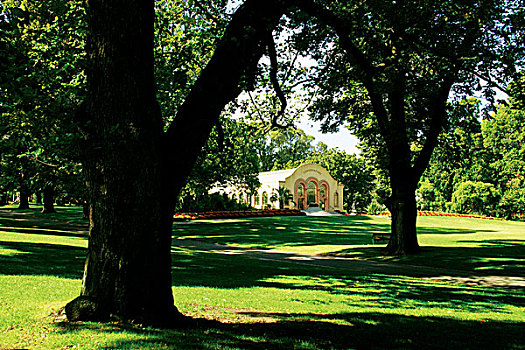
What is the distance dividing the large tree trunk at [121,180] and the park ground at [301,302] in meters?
0.38

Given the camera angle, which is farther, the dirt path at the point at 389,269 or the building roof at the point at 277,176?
the building roof at the point at 277,176

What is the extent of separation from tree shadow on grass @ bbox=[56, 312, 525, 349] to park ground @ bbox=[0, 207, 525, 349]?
0.05ft

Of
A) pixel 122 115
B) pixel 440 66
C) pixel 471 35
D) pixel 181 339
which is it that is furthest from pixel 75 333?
pixel 471 35

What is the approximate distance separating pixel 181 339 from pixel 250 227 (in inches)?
1135

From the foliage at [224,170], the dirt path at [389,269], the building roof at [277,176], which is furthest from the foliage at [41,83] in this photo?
the building roof at [277,176]

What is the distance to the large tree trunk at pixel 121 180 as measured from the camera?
5188 mm

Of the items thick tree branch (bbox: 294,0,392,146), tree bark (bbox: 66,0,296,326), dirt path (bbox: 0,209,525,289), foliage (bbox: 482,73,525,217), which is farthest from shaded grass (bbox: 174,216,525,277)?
tree bark (bbox: 66,0,296,326)

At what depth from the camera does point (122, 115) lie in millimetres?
5277

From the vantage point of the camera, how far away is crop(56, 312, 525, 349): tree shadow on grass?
15.6 ft

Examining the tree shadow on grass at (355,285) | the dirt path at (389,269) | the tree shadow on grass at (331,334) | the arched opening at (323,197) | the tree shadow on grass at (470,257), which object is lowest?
the dirt path at (389,269)

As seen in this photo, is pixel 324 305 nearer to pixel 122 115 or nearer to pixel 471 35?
pixel 122 115

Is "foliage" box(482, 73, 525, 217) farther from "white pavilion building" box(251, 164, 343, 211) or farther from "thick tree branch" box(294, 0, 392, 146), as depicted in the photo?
"thick tree branch" box(294, 0, 392, 146)

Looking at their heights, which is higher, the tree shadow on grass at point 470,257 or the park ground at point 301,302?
the park ground at point 301,302

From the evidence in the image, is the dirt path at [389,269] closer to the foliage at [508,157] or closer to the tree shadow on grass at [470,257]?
the tree shadow on grass at [470,257]
